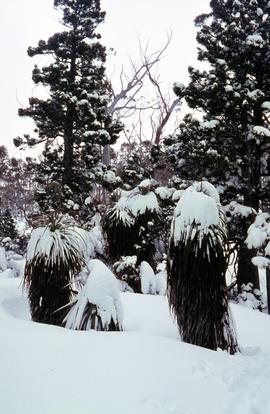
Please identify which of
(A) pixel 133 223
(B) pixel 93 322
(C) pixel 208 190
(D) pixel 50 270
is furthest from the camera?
(A) pixel 133 223

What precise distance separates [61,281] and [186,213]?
173cm

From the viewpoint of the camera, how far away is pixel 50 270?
4523 millimetres

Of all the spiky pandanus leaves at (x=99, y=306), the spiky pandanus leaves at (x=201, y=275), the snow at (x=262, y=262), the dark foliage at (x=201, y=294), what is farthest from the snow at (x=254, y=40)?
the spiky pandanus leaves at (x=99, y=306)

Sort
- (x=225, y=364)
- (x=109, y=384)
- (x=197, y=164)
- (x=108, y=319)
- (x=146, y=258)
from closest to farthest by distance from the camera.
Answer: (x=109, y=384), (x=225, y=364), (x=108, y=319), (x=146, y=258), (x=197, y=164)

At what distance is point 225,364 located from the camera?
3.50 meters

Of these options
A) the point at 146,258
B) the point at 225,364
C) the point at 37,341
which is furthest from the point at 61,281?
the point at 146,258

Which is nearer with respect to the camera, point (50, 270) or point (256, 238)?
point (50, 270)

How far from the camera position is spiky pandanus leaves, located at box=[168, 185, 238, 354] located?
385 centimetres

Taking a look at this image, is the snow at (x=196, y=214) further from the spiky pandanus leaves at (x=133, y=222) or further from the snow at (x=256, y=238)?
the snow at (x=256, y=238)

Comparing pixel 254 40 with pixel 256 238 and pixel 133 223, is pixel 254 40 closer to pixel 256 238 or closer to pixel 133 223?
pixel 256 238

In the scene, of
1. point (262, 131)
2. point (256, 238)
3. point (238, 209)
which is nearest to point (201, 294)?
point (256, 238)

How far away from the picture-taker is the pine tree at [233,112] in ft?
34.0

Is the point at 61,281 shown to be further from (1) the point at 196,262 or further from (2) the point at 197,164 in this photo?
(2) the point at 197,164

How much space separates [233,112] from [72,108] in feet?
21.5
